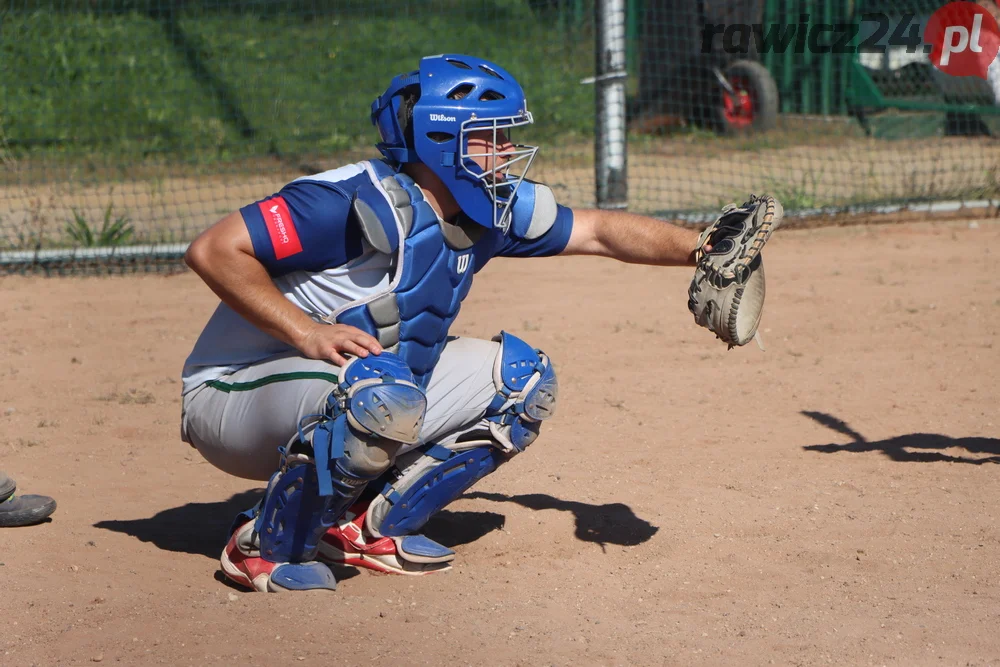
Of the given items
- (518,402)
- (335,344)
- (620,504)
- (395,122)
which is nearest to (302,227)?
(335,344)

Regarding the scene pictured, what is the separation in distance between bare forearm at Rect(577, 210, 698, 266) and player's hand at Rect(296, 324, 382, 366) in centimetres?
85

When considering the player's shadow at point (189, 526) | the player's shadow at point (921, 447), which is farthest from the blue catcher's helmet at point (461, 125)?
the player's shadow at point (921, 447)

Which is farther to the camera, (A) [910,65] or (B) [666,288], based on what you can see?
(A) [910,65]

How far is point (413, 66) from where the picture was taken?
1201cm

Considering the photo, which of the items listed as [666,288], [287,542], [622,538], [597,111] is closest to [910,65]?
[597,111]

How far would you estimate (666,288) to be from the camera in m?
6.83

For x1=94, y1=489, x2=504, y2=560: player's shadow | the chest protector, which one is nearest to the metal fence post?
x1=94, y1=489, x2=504, y2=560: player's shadow

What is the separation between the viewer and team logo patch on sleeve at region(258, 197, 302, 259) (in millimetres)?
2951

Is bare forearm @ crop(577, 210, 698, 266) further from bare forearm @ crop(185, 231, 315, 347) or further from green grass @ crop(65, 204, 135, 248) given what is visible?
green grass @ crop(65, 204, 135, 248)

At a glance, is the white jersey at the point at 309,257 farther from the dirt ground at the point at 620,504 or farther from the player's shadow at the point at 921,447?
the player's shadow at the point at 921,447

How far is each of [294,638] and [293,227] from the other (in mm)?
1020

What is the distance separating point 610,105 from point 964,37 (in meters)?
3.26

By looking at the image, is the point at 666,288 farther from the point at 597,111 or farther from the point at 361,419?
the point at 361,419

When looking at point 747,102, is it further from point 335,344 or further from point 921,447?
point 335,344
